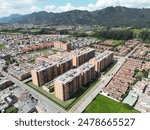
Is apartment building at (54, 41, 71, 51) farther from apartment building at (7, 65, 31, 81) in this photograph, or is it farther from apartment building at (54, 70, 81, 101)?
apartment building at (54, 70, 81, 101)

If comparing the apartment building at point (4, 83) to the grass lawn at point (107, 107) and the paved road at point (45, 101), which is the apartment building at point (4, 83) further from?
the grass lawn at point (107, 107)

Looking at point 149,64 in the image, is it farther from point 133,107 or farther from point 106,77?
point 133,107

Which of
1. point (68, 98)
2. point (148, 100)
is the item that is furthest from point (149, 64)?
point (68, 98)

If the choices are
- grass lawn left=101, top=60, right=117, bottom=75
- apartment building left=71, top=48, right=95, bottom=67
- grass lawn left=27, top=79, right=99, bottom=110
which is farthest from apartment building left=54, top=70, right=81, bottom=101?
apartment building left=71, top=48, right=95, bottom=67

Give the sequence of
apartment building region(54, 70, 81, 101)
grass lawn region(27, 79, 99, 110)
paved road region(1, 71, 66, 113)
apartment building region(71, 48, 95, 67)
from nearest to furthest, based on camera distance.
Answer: paved road region(1, 71, 66, 113) < grass lawn region(27, 79, 99, 110) < apartment building region(54, 70, 81, 101) < apartment building region(71, 48, 95, 67)

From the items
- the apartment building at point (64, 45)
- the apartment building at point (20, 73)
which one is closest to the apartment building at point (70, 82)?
the apartment building at point (20, 73)

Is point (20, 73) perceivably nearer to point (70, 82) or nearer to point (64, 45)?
point (70, 82)

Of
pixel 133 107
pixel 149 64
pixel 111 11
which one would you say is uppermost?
pixel 111 11
